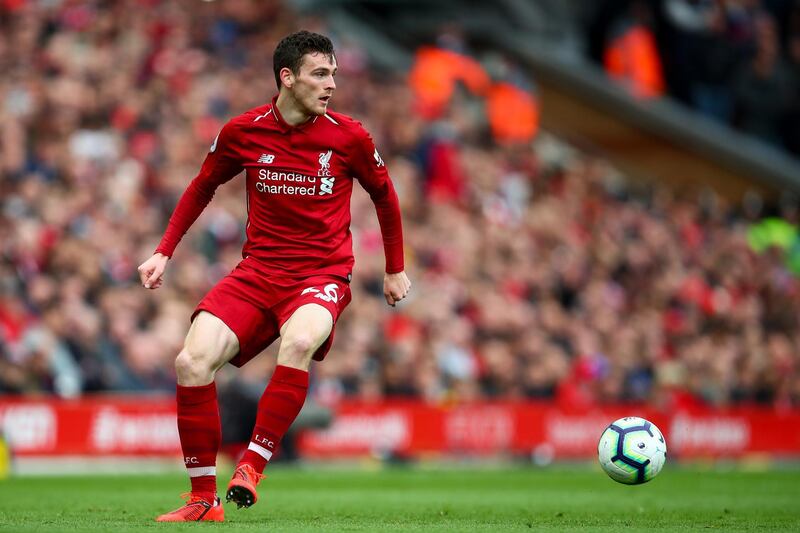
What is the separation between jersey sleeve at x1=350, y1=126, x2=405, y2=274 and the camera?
8219mm

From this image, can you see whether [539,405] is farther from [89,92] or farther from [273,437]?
[273,437]

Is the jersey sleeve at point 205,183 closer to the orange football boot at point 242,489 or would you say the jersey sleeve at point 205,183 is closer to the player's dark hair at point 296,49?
the player's dark hair at point 296,49

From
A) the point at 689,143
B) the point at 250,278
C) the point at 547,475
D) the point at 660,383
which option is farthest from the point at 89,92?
the point at 689,143

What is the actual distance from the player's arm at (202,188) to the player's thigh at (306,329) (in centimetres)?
84

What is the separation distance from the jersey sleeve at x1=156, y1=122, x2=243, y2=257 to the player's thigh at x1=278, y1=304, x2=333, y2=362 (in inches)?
35.5

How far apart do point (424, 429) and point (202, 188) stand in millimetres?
10081

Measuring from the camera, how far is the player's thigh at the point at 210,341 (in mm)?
7789

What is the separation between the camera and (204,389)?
785 cm

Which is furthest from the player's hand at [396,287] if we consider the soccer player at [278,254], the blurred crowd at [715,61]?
the blurred crowd at [715,61]

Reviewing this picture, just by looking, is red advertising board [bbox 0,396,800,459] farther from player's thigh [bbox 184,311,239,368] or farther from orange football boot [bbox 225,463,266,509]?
orange football boot [bbox 225,463,266,509]

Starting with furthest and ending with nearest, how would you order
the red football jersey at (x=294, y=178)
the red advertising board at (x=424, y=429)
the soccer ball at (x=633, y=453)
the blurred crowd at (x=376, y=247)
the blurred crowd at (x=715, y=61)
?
the blurred crowd at (x=715, y=61)
the blurred crowd at (x=376, y=247)
the red advertising board at (x=424, y=429)
the soccer ball at (x=633, y=453)
the red football jersey at (x=294, y=178)

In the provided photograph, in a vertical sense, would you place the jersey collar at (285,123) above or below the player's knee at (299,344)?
above

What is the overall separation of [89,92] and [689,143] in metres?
12.9

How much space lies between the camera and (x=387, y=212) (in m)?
8.52
